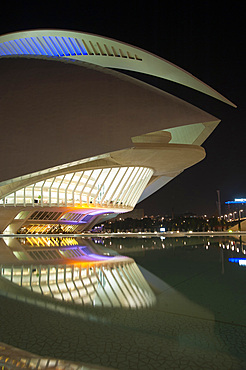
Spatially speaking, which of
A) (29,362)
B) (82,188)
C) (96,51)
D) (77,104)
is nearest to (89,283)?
(29,362)

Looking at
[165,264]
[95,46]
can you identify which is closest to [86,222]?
[95,46]

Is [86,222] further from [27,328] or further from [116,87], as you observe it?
[27,328]

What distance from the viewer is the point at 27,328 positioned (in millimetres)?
3428

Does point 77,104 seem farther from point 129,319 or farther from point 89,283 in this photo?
point 129,319

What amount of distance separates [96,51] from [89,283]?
16988 mm

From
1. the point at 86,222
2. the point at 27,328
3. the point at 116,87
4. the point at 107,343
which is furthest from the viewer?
the point at 86,222

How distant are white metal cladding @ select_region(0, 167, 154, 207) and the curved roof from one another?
1315 centimetres

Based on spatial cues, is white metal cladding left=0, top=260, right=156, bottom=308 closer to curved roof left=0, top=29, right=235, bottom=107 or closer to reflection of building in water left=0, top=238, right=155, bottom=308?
reflection of building in water left=0, top=238, right=155, bottom=308

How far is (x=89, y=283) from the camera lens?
19.4 feet

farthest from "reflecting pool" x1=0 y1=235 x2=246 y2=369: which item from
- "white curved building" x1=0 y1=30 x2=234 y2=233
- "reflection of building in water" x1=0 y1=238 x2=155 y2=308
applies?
"white curved building" x1=0 y1=30 x2=234 y2=233

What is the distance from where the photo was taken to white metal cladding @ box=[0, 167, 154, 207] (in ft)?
103

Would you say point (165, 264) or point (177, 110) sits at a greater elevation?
point (177, 110)

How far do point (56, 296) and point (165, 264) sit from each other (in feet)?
14.8

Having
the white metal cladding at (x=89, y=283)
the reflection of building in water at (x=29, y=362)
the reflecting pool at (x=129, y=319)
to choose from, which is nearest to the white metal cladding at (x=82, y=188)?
the white metal cladding at (x=89, y=283)
